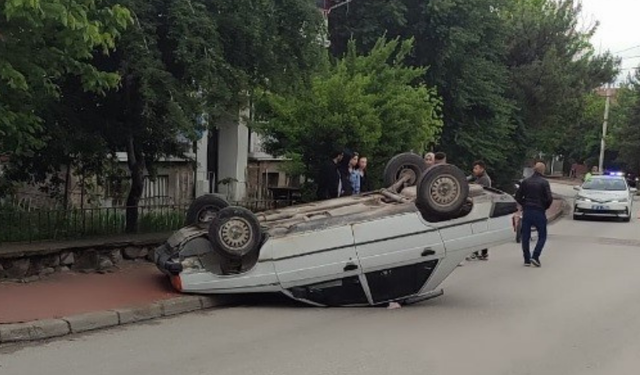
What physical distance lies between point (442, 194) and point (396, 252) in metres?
0.90

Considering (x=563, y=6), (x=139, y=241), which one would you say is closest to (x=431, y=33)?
(x=563, y=6)

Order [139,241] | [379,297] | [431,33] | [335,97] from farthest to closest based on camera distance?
[431,33] → [335,97] → [139,241] → [379,297]

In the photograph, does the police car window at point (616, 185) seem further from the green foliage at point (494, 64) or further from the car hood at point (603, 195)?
the green foliage at point (494, 64)

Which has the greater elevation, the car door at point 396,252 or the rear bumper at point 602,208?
the car door at point 396,252

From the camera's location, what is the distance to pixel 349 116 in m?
15.1

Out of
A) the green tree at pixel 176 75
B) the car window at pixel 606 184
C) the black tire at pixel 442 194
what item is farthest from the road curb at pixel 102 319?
the car window at pixel 606 184

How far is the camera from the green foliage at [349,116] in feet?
49.6

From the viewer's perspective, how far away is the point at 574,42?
3419cm

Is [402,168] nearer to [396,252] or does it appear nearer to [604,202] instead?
[396,252]

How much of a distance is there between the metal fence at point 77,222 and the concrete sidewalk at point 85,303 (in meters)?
0.89

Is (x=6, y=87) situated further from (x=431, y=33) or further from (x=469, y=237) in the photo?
(x=431, y=33)

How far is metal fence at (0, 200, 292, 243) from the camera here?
10102mm

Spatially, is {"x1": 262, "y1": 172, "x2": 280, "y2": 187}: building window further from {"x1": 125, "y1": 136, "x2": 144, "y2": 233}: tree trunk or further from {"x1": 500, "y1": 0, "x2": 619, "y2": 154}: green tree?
{"x1": 500, "y1": 0, "x2": 619, "y2": 154}: green tree

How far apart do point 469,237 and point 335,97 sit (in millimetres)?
6817
